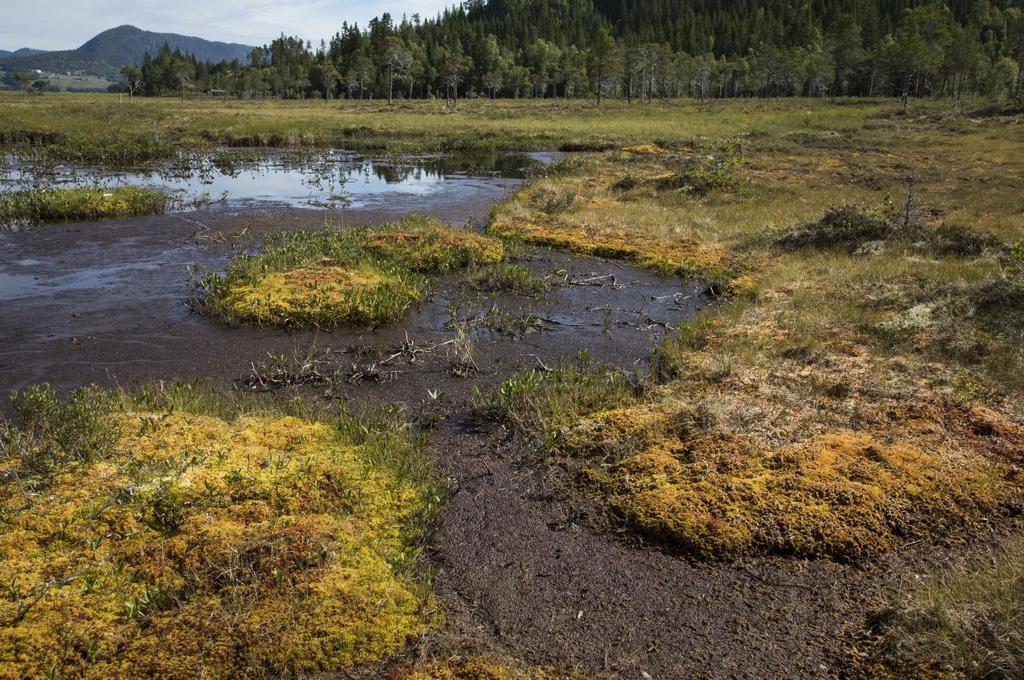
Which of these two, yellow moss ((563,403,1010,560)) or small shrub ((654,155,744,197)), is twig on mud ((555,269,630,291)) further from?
small shrub ((654,155,744,197))

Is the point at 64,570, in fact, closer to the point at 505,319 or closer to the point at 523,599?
the point at 523,599

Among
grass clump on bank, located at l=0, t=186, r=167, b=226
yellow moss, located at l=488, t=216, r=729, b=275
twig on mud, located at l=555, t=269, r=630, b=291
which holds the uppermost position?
grass clump on bank, located at l=0, t=186, r=167, b=226

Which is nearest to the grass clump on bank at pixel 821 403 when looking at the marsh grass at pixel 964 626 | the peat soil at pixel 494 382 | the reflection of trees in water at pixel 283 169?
the peat soil at pixel 494 382

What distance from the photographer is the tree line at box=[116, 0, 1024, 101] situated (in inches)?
3435

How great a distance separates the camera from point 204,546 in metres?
5.28

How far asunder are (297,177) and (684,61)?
3653 inches

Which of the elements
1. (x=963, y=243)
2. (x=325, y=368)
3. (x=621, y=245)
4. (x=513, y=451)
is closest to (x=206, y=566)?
(x=513, y=451)

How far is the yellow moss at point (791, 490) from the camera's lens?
6.08 m

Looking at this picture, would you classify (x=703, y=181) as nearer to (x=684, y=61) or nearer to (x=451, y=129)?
(x=451, y=129)

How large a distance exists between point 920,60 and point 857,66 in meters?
22.2

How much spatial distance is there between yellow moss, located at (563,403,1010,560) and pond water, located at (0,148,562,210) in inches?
752

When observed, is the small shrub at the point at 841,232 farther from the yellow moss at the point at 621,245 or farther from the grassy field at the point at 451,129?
the grassy field at the point at 451,129

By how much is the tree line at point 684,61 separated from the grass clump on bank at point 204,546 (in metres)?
92.2

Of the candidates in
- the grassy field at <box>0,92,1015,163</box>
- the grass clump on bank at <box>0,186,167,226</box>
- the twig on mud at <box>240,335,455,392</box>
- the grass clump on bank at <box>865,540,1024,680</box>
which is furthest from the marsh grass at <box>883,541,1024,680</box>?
the grassy field at <box>0,92,1015,163</box>
